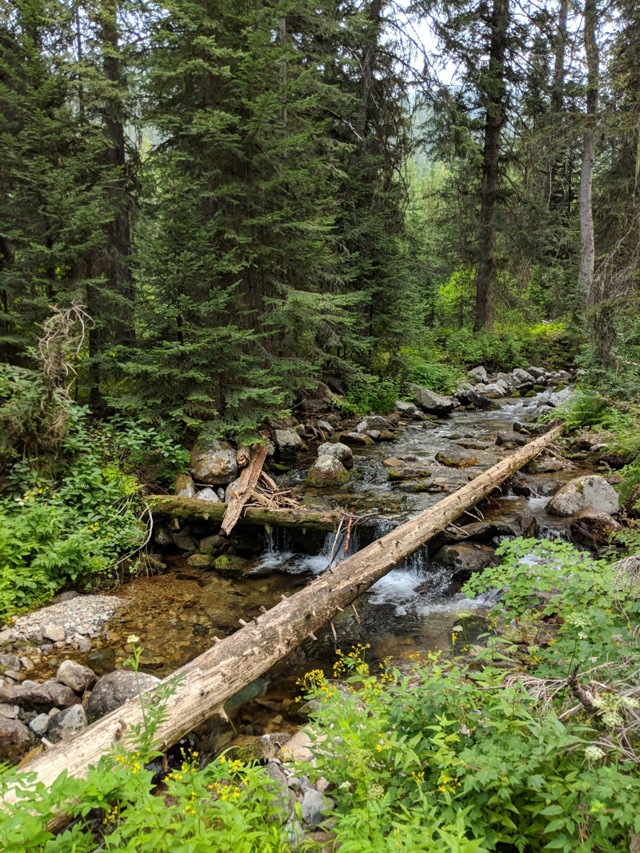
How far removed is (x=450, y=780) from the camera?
84.0 inches

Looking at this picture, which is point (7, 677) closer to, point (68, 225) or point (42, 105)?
point (68, 225)

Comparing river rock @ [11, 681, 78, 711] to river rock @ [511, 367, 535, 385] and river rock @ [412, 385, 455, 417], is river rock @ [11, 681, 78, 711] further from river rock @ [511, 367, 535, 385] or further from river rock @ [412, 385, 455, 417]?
river rock @ [511, 367, 535, 385]

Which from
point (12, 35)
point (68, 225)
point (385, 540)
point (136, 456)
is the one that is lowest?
point (385, 540)

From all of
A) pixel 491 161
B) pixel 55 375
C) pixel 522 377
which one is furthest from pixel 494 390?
pixel 55 375

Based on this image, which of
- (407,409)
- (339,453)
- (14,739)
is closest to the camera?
(14,739)

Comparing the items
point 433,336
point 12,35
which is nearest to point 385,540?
point 12,35

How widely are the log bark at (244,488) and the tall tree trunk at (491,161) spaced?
50.8 ft

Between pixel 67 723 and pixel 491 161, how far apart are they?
22656 mm

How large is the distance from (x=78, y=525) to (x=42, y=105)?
7.02 meters

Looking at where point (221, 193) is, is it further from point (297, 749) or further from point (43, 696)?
point (297, 749)

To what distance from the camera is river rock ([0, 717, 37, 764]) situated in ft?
12.3

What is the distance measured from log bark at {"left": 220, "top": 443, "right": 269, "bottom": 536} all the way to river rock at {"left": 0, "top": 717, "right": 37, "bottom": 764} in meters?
3.47

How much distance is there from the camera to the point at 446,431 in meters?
13.3

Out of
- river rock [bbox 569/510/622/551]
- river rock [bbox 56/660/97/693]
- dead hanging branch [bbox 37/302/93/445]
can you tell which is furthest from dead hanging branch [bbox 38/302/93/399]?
river rock [bbox 569/510/622/551]
